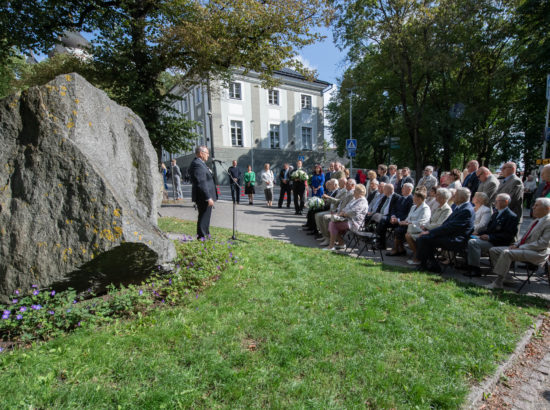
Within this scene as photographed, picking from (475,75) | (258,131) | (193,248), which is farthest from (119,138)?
(258,131)

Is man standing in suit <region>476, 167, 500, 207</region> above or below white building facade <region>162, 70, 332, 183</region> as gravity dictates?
below

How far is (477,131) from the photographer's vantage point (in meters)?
23.1

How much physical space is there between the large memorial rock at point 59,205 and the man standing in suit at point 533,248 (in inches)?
199

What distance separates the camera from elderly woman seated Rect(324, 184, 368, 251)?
23.1 ft

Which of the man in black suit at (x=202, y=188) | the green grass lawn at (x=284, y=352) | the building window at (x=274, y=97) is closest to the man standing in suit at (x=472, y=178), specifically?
the green grass lawn at (x=284, y=352)

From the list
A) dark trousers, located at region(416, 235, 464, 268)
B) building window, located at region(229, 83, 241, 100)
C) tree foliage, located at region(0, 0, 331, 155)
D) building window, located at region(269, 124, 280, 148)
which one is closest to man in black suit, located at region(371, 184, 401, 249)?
dark trousers, located at region(416, 235, 464, 268)

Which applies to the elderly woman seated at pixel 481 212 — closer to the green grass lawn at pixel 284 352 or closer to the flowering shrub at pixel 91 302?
the green grass lawn at pixel 284 352

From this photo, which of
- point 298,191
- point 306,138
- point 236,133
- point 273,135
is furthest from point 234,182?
point 306,138

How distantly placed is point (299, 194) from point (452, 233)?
23.2 feet

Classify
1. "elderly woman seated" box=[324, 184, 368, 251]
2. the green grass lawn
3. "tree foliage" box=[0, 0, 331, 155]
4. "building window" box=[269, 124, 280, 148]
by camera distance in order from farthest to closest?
"building window" box=[269, 124, 280, 148] < "tree foliage" box=[0, 0, 331, 155] < "elderly woman seated" box=[324, 184, 368, 251] < the green grass lawn

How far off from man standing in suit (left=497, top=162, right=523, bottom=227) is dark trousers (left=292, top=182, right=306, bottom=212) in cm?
661

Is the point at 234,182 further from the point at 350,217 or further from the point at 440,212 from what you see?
the point at 440,212

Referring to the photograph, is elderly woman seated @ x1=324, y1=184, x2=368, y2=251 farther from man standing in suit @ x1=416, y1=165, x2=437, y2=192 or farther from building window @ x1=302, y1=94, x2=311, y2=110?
building window @ x1=302, y1=94, x2=311, y2=110

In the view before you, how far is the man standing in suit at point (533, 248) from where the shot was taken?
15.0 ft
